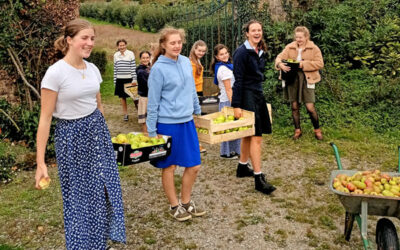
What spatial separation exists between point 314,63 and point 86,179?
185 inches

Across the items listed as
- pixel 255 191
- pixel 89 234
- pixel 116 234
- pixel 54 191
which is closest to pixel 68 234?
pixel 89 234

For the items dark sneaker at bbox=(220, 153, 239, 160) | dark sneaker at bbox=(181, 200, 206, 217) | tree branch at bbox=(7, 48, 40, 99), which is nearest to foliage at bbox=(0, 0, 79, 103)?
tree branch at bbox=(7, 48, 40, 99)

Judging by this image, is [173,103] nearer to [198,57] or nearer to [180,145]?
[180,145]

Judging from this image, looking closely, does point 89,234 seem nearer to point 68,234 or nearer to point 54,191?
point 68,234

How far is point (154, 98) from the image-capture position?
A: 404 centimetres

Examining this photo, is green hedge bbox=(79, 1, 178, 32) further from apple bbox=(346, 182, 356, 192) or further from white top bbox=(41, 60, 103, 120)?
apple bbox=(346, 182, 356, 192)

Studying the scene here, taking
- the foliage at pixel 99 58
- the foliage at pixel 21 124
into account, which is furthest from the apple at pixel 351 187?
the foliage at pixel 99 58

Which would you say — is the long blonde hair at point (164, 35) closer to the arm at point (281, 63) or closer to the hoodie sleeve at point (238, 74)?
the hoodie sleeve at point (238, 74)

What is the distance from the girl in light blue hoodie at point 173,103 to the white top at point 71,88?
0.77m

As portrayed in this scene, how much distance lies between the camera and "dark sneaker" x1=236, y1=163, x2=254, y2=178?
5.71 metres

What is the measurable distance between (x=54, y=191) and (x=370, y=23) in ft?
27.8

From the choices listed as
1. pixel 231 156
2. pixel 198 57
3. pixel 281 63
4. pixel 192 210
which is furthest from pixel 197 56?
pixel 192 210

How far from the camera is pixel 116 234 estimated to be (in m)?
3.55

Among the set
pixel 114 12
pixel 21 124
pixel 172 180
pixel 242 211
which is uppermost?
pixel 114 12
